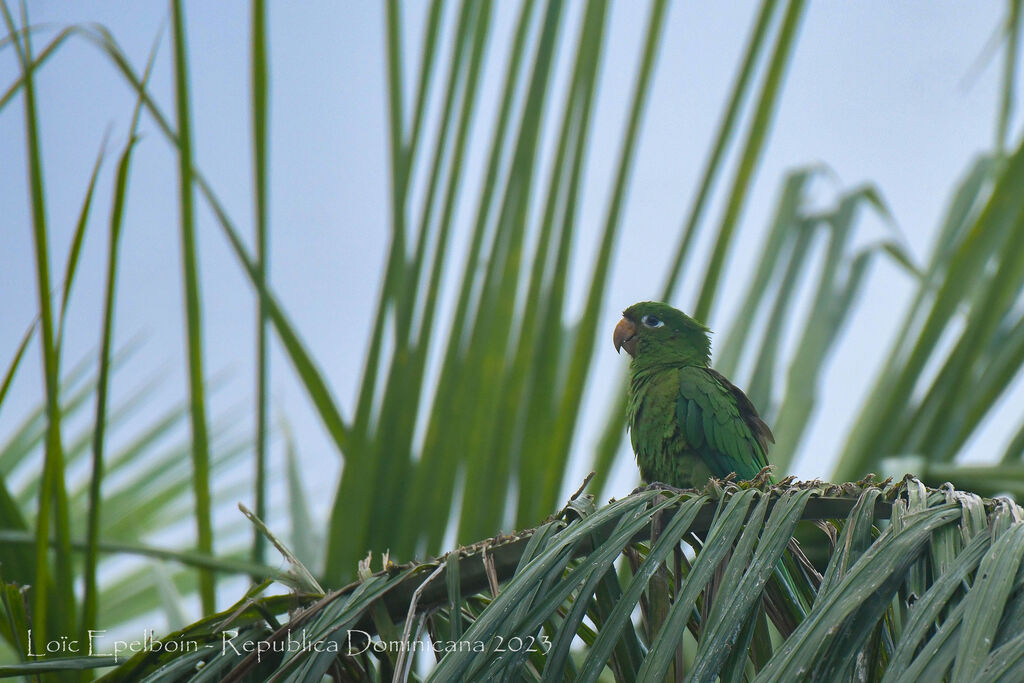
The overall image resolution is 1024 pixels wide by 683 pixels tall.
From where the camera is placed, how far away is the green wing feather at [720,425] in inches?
98.8

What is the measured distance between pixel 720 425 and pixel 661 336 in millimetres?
417

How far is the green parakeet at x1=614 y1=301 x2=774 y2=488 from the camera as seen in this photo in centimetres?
252

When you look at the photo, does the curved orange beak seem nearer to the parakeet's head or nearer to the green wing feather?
the parakeet's head

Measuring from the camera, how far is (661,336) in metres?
2.85

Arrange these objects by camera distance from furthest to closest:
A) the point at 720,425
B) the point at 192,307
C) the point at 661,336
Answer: the point at 661,336
the point at 720,425
the point at 192,307

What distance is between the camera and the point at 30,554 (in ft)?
7.04

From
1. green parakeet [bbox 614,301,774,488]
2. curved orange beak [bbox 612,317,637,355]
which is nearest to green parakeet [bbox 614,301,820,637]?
green parakeet [bbox 614,301,774,488]

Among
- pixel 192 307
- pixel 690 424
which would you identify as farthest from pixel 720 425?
pixel 192 307

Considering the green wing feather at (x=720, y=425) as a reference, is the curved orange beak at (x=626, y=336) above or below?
above

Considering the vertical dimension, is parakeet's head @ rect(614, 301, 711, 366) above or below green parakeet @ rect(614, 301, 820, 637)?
above

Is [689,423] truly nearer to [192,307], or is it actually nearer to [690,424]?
[690,424]

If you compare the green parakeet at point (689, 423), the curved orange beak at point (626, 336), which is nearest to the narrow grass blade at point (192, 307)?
the green parakeet at point (689, 423)

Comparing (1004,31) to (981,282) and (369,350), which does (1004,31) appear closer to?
(981,282)

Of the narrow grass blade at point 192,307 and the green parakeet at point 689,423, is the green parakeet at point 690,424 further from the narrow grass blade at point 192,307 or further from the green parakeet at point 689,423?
the narrow grass blade at point 192,307
